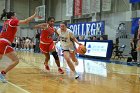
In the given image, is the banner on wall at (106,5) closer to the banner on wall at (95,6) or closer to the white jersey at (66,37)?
the banner on wall at (95,6)

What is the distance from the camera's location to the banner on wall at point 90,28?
27.9 metres

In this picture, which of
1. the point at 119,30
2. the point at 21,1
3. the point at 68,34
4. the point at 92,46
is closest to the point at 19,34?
the point at 21,1

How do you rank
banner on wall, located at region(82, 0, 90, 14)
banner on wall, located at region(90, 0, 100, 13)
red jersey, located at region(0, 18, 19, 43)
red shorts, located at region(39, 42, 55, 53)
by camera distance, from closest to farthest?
red jersey, located at region(0, 18, 19, 43)
red shorts, located at region(39, 42, 55, 53)
banner on wall, located at region(90, 0, 100, 13)
banner on wall, located at region(82, 0, 90, 14)

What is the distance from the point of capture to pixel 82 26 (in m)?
30.8

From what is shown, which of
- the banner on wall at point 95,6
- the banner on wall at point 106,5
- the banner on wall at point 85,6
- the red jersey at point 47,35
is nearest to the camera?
the red jersey at point 47,35

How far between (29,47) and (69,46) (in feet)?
102

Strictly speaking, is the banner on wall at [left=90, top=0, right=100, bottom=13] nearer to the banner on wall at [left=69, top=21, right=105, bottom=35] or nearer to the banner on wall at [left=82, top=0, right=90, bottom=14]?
the banner on wall at [left=82, top=0, right=90, bottom=14]

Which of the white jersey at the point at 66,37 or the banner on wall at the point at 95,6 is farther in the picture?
the banner on wall at the point at 95,6

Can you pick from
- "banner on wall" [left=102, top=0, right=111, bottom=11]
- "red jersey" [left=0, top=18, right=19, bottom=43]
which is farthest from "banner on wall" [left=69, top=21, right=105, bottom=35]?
"red jersey" [left=0, top=18, right=19, bottom=43]

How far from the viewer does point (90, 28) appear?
29.4 metres

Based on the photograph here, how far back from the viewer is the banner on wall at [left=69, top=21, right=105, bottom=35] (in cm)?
2788

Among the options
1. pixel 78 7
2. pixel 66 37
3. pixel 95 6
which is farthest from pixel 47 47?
pixel 78 7

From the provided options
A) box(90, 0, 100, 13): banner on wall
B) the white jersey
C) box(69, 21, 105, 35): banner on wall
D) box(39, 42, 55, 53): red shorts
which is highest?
box(90, 0, 100, 13): banner on wall

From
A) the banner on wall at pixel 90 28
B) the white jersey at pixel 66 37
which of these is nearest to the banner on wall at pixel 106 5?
the banner on wall at pixel 90 28
